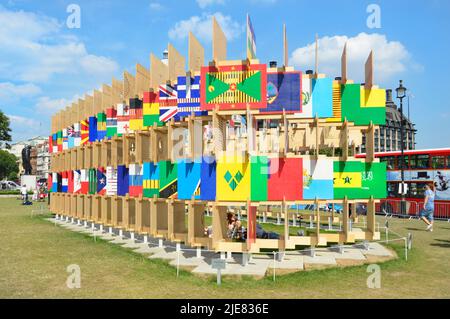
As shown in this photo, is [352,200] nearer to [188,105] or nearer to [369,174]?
[369,174]

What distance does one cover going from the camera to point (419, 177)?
96.8 feet

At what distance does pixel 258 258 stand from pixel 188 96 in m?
7.03

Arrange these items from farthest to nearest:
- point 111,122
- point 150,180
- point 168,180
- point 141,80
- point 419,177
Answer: point 419,177
point 111,122
point 141,80
point 150,180
point 168,180

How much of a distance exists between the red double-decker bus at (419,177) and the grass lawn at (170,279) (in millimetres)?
13354

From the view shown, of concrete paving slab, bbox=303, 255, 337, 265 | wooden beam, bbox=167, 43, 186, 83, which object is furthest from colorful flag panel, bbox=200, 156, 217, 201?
wooden beam, bbox=167, 43, 186, 83

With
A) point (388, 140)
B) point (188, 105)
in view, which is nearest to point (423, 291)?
point (188, 105)

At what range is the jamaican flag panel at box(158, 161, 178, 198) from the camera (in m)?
15.4

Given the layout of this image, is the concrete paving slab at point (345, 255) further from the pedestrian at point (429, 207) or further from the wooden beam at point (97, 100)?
the wooden beam at point (97, 100)

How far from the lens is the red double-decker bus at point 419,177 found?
1082 inches

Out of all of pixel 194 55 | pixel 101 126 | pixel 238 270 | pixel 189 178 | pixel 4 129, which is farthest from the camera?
pixel 4 129

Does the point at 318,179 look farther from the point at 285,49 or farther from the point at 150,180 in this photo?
A: the point at 150,180

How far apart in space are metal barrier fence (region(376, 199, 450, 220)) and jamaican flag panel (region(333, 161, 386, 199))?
1617 centimetres

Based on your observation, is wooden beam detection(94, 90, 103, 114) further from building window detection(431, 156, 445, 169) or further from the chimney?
the chimney

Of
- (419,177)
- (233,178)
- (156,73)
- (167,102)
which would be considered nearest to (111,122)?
(156,73)
